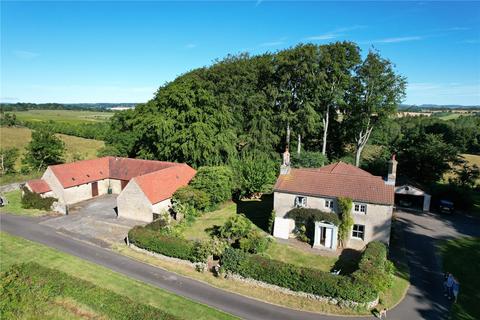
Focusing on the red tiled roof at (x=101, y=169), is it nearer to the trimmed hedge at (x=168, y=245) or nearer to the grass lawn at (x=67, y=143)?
the trimmed hedge at (x=168, y=245)

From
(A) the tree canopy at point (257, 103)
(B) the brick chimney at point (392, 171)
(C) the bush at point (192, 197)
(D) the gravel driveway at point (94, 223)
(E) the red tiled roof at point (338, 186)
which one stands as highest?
(A) the tree canopy at point (257, 103)

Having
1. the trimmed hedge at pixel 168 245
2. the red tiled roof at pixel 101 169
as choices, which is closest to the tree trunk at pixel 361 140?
the red tiled roof at pixel 101 169

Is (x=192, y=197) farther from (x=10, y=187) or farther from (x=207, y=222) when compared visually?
(x=10, y=187)

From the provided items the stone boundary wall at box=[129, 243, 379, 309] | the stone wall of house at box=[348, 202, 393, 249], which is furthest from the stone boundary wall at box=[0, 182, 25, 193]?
the stone wall of house at box=[348, 202, 393, 249]

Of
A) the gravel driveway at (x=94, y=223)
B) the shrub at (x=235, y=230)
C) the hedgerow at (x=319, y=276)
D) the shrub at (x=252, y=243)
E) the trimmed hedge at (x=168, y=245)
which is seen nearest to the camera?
the hedgerow at (x=319, y=276)

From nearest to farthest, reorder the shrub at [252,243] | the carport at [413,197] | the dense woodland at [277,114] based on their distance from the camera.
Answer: the shrub at [252,243] < the carport at [413,197] < the dense woodland at [277,114]

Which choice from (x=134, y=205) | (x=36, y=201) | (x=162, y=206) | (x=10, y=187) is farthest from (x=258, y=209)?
(x=10, y=187)

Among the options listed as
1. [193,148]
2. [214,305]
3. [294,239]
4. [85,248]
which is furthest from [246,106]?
[214,305]
